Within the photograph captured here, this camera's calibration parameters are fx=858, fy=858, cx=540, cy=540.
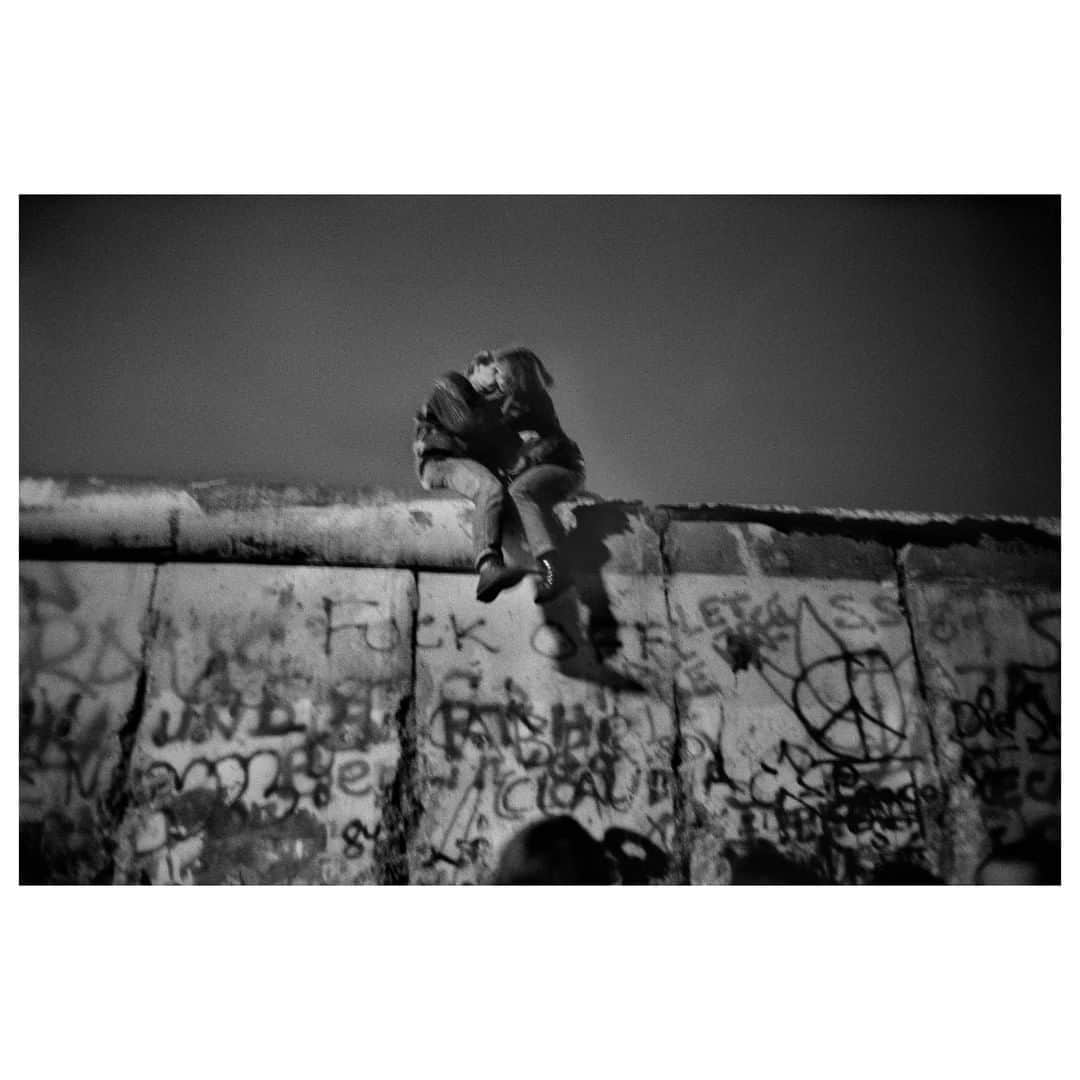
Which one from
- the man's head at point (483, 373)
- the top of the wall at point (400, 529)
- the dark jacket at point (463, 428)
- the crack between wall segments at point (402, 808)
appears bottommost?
the crack between wall segments at point (402, 808)

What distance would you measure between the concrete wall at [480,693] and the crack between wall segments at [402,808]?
1cm

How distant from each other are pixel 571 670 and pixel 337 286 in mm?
2416

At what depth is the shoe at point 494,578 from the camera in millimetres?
4266

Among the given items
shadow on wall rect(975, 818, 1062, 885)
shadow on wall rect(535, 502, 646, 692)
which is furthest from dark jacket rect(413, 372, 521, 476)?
shadow on wall rect(975, 818, 1062, 885)

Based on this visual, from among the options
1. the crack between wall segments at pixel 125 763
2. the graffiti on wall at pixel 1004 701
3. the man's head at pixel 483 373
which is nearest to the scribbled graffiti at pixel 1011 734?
the graffiti on wall at pixel 1004 701

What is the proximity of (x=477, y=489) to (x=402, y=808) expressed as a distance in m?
Result: 1.60

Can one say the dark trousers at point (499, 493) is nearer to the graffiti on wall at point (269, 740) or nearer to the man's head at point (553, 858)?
the graffiti on wall at point (269, 740)

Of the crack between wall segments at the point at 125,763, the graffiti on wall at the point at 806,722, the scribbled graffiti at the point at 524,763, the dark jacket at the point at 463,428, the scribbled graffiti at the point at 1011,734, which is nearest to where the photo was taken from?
the crack between wall segments at the point at 125,763

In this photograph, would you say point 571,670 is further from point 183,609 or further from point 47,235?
point 47,235

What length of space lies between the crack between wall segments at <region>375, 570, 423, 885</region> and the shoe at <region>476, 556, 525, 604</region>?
1.78 feet

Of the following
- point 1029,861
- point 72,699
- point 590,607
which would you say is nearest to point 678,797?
point 590,607

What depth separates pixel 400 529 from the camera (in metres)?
4.39

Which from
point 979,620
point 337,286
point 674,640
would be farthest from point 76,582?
point 979,620

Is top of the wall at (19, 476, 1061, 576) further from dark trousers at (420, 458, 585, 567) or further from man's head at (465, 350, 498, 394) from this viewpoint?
man's head at (465, 350, 498, 394)
